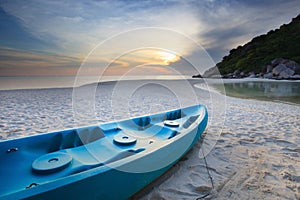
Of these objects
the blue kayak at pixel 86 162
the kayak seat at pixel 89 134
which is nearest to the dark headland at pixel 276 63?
the blue kayak at pixel 86 162

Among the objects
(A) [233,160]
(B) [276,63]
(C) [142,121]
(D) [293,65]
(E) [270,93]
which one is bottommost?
(A) [233,160]

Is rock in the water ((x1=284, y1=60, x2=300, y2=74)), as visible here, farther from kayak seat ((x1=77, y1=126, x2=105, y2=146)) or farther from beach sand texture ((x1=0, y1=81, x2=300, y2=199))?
kayak seat ((x1=77, y1=126, x2=105, y2=146))

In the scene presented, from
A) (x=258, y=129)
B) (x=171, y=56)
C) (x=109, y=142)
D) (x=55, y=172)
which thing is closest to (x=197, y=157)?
(x=109, y=142)

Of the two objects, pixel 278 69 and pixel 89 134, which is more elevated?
pixel 278 69

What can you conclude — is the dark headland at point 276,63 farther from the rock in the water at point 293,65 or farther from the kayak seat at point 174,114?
the kayak seat at point 174,114

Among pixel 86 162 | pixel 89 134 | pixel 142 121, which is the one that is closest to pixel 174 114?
pixel 142 121

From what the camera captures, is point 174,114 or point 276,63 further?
point 276,63

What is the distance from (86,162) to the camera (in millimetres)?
1990

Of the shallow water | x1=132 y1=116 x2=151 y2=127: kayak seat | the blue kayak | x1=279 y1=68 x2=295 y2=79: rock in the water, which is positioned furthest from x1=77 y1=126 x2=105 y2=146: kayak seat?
x1=279 y1=68 x2=295 y2=79: rock in the water

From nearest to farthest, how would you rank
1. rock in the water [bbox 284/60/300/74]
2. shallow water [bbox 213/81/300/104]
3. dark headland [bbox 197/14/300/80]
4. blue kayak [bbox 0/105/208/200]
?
blue kayak [bbox 0/105/208/200] → shallow water [bbox 213/81/300/104] → rock in the water [bbox 284/60/300/74] → dark headland [bbox 197/14/300/80]

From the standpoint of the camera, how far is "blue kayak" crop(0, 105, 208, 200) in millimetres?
1225

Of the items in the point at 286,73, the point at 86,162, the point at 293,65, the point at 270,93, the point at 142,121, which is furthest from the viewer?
the point at 293,65

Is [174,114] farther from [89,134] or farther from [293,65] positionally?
[293,65]

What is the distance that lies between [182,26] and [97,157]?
5.00 m
